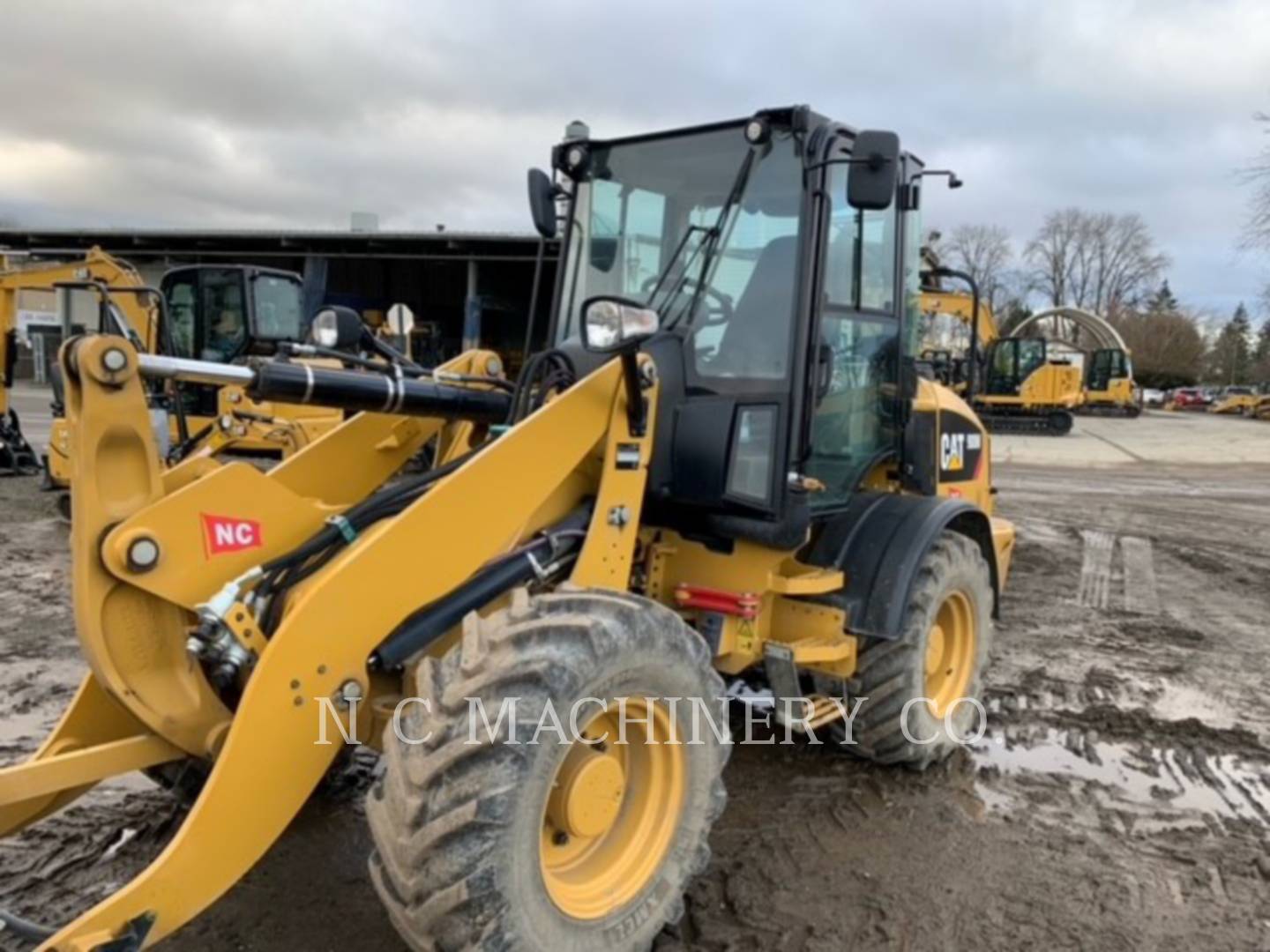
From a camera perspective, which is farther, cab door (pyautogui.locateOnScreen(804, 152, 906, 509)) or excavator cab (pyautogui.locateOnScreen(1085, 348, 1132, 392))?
excavator cab (pyautogui.locateOnScreen(1085, 348, 1132, 392))

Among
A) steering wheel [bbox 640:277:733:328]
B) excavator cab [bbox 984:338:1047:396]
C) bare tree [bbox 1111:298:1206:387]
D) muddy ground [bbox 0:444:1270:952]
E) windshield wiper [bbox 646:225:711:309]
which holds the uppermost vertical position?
bare tree [bbox 1111:298:1206:387]

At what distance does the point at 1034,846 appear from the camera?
371 cm

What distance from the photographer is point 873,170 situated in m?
3.15

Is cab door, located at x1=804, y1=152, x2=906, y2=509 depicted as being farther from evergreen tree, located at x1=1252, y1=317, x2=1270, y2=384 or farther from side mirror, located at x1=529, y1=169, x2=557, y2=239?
evergreen tree, located at x1=1252, y1=317, x2=1270, y2=384

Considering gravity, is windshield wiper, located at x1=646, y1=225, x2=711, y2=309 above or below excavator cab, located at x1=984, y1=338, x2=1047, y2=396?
below

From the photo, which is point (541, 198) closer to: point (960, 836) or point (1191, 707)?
point (960, 836)

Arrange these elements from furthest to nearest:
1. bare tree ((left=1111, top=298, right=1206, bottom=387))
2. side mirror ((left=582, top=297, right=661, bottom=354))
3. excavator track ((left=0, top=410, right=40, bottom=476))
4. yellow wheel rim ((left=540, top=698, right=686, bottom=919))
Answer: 1. bare tree ((left=1111, top=298, right=1206, bottom=387))
2. excavator track ((left=0, top=410, right=40, bottom=476))
3. side mirror ((left=582, top=297, right=661, bottom=354))
4. yellow wheel rim ((left=540, top=698, right=686, bottom=919))

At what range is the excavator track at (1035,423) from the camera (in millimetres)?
27766

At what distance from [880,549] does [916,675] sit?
1.87ft

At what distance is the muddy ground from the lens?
3.13 meters

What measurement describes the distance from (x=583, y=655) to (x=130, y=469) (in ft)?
4.19

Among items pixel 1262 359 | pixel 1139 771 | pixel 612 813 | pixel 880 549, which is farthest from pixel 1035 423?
pixel 1262 359

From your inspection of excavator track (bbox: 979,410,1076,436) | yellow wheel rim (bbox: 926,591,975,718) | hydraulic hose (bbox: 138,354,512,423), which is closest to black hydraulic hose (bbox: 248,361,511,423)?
hydraulic hose (bbox: 138,354,512,423)

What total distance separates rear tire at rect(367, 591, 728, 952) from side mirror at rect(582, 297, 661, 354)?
2.50 feet
